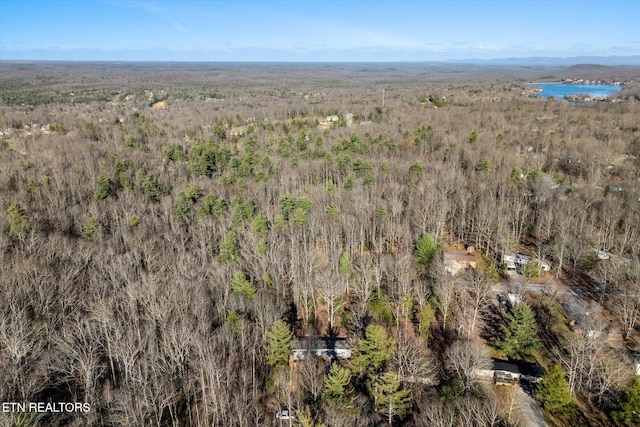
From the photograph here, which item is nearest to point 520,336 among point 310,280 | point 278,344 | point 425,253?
point 425,253

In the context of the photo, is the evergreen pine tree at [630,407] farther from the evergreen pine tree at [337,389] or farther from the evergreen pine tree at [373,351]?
the evergreen pine tree at [337,389]

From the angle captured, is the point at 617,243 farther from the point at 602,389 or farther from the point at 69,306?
the point at 69,306

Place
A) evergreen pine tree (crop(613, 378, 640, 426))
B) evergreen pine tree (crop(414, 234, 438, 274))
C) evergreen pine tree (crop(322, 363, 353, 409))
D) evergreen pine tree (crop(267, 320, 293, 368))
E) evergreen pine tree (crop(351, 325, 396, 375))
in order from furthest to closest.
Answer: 1. evergreen pine tree (crop(414, 234, 438, 274))
2. evergreen pine tree (crop(267, 320, 293, 368))
3. evergreen pine tree (crop(351, 325, 396, 375))
4. evergreen pine tree (crop(322, 363, 353, 409))
5. evergreen pine tree (crop(613, 378, 640, 426))

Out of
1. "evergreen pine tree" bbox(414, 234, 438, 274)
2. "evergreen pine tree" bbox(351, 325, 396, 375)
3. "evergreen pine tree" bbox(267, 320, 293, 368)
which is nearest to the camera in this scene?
"evergreen pine tree" bbox(351, 325, 396, 375)

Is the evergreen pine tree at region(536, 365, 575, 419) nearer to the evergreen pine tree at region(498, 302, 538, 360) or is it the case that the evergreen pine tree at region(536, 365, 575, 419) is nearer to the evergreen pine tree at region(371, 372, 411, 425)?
the evergreen pine tree at region(498, 302, 538, 360)

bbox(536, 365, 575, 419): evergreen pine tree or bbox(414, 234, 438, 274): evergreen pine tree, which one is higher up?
bbox(414, 234, 438, 274): evergreen pine tree

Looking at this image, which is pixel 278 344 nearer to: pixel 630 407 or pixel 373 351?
pixel 373 351

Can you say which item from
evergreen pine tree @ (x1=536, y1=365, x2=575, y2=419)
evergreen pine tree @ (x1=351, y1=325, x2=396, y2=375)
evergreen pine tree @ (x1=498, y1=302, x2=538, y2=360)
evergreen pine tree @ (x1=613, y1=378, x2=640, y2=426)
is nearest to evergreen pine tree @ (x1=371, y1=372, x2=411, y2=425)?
evergreen pine tree @ (x1=351, y1=325, x2=396, y2=375)

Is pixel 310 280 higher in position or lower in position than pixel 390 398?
higher
